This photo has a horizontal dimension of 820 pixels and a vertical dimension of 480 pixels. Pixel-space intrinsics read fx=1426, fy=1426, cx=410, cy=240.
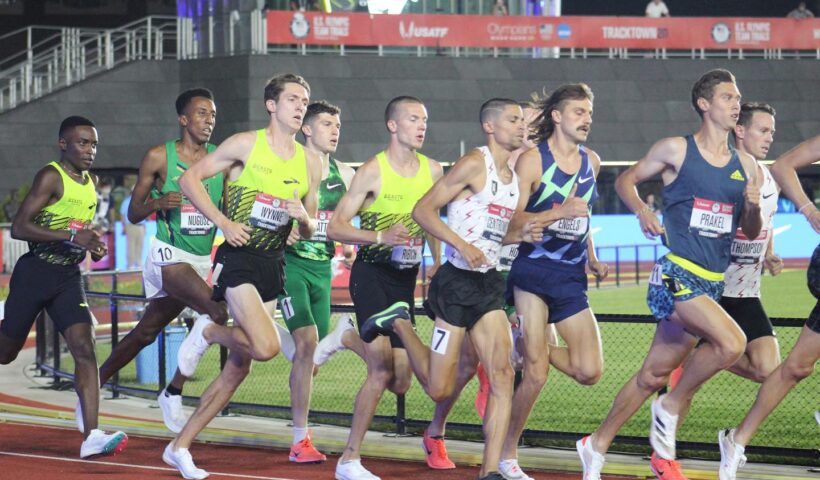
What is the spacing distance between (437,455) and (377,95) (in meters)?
23.6

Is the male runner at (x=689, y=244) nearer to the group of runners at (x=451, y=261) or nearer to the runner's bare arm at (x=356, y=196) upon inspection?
the group of runners at (x=451, y=261)

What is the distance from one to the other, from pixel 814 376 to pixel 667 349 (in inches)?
229

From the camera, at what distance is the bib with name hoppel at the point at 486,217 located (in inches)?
330

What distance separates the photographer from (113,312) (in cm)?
1291

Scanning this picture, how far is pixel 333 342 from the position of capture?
372 inches

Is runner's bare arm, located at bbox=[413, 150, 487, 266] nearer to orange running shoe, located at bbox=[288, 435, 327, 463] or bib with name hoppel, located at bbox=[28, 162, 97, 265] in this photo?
orange running shoe, located at bbox=[288, 435, 327, 463]

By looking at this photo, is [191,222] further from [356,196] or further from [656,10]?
[656,10]

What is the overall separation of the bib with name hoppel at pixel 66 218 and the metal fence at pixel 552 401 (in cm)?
199

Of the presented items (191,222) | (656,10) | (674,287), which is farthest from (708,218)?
(656,10)

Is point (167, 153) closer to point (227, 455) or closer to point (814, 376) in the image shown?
point (227, 455)

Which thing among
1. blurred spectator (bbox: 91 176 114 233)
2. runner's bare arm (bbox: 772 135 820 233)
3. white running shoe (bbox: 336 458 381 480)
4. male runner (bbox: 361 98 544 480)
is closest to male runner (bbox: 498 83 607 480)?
male runner (bbox: 361 98 544 480)

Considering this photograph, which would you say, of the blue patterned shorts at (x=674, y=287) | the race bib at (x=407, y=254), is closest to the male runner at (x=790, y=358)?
the blue patterned shorts at (x=674, y=287)

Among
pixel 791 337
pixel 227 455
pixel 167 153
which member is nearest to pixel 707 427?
pixel 227 455

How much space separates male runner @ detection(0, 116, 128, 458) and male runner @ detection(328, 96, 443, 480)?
1745 mm
